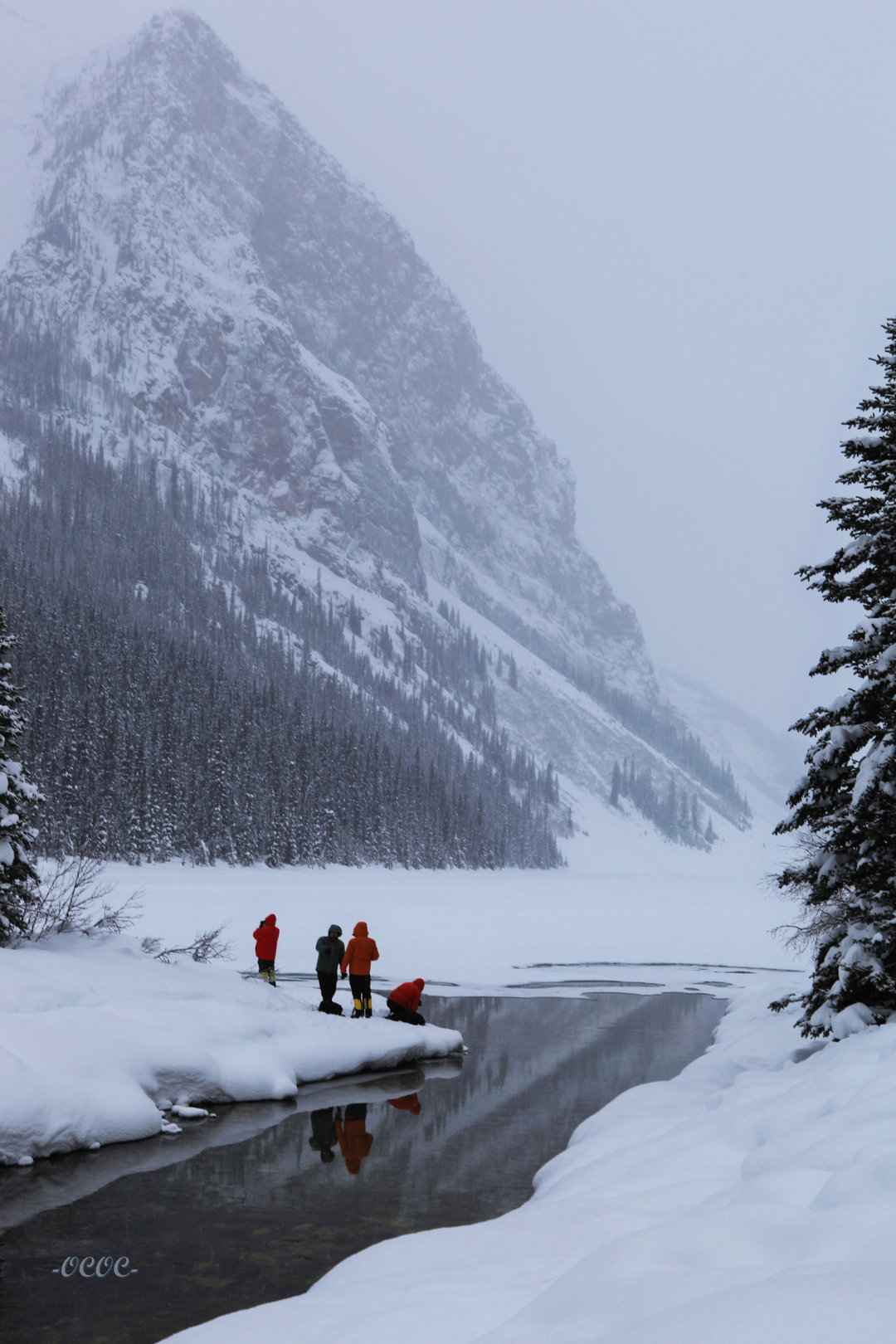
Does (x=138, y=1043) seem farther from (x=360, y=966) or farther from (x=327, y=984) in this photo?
(x=327, y=984)

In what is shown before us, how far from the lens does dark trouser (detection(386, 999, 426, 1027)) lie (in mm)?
16656

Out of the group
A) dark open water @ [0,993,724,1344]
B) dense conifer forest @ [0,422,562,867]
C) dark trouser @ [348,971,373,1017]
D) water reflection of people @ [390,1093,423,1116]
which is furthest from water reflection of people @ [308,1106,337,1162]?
dense conifer forest @ [0,422,562,867]

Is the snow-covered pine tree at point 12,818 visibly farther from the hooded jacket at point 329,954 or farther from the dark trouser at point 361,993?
the dark trouser at point 361,993

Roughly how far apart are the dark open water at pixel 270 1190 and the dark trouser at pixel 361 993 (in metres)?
1.87

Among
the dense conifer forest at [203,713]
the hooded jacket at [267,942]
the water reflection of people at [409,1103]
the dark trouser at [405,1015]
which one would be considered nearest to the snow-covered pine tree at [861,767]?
the water reflection of people at [409,1103]

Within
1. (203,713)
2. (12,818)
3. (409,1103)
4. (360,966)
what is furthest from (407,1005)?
(203,713)

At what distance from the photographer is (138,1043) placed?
11.4 metres

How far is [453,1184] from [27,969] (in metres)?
6.25

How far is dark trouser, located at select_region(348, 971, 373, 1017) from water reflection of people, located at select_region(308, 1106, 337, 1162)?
4294mm

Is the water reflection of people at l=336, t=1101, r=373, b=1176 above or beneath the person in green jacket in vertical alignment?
beneath

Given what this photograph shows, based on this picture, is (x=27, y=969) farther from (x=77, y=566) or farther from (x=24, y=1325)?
(x=77, y=566)

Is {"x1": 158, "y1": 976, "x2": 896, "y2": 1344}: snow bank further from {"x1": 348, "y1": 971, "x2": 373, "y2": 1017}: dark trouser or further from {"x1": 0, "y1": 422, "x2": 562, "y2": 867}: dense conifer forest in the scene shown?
{"x1": 0, "y1": 422, "x2": 562, "y2": 867}: dense conifer forest

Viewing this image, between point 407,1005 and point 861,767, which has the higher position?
point 861,767

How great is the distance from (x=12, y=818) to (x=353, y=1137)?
7.34 m
